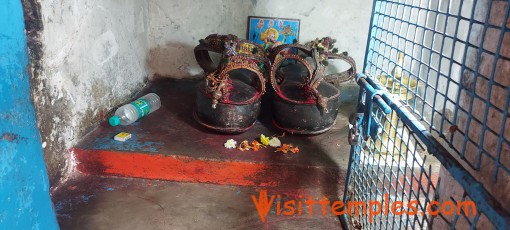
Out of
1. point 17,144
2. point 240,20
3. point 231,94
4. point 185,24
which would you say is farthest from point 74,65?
point 240,20

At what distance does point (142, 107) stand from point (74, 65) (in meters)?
Result: 0.49

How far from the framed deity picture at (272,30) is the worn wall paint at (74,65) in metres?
0.85

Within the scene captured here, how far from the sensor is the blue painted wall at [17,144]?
1019mm

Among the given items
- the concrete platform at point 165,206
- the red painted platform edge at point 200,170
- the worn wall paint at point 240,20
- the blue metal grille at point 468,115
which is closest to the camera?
the blue metal grille at point 468,115

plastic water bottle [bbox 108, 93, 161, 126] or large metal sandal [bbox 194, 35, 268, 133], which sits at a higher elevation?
large metal sandal [bbox 194, 35, 268, 133]

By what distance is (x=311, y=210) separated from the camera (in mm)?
1712

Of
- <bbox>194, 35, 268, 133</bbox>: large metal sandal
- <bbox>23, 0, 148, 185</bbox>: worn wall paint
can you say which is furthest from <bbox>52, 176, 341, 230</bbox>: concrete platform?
<bbox>194, 35, 268, 133</bbox>: large metal sandal

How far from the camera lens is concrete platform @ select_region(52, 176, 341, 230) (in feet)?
5.19

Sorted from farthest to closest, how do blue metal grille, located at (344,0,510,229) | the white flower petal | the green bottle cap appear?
the green bottle cap
the white flower petal
blue metal grille, located at (344,0,510,229)

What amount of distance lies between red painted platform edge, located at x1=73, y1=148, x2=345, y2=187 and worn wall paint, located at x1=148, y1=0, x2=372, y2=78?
1.25 metres

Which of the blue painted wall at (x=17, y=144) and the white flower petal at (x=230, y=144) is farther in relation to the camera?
the white flower petal at (x=230, y=144)

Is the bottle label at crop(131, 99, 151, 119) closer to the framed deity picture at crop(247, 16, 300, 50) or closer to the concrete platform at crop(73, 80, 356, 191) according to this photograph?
the concrete platform at crop(73, 80, 356, 191)

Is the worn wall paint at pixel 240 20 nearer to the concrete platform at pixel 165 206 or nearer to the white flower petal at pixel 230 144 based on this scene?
the white flower petal at pixel 230 144

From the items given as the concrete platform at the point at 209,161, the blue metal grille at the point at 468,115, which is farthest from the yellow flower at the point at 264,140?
the blue metal grille at the point at 468,115
